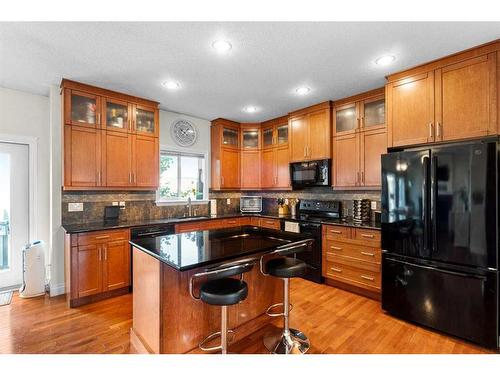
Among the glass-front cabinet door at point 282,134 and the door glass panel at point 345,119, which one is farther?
the glass-front cabinet door at point 282,134

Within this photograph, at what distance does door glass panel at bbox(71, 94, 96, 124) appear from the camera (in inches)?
121

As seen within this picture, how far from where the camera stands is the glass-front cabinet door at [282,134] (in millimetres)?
4544

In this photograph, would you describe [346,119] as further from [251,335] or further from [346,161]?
[251,335]

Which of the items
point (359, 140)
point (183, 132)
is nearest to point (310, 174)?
point (359, 140)

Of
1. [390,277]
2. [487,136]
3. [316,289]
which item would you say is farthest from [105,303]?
[487,136]

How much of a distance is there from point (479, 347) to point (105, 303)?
3762 mm

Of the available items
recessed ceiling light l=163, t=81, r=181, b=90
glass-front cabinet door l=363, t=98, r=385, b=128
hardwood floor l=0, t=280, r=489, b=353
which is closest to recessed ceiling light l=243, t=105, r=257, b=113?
recessed ceiling light l=163, t=81, r=181, b=90

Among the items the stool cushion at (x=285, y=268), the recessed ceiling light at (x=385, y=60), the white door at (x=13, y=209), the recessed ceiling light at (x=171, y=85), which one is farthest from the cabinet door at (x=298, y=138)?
the white door at (x=13, y=209)

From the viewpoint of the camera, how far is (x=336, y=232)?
3365 millimetres

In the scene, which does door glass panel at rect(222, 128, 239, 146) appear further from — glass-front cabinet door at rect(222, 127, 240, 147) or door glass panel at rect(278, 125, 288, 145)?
door glass panel at rect(278, 125, 288, 145)

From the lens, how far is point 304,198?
450 cm

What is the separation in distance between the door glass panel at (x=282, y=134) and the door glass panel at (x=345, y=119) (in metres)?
1.01

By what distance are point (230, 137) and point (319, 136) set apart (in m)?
1.80

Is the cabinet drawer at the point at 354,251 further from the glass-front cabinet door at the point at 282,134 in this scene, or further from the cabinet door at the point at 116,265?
the cabinet door at the point at 116,265
